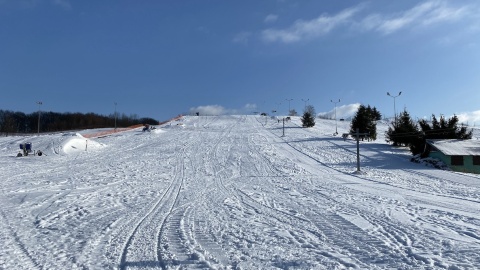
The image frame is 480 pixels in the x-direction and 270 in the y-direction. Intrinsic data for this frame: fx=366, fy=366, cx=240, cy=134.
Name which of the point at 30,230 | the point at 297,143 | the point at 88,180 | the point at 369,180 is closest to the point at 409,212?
the point at 369,180

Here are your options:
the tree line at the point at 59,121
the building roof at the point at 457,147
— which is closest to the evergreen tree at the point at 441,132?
the building roof at the point at 457,147

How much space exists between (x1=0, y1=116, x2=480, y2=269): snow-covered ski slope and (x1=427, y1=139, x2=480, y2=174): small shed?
21.1 ft

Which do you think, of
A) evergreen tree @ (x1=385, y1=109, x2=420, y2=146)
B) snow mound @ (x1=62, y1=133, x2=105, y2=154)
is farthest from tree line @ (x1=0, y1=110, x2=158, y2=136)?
evergreen tree @ (x1=385, y1=109, x2=420, y2=146)

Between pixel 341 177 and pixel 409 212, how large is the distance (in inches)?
390

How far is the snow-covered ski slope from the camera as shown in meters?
6.55

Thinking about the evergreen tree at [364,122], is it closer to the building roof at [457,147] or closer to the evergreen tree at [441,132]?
the evergreen tree at [441,132]

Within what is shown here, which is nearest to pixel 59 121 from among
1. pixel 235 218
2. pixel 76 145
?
pixel 76 145

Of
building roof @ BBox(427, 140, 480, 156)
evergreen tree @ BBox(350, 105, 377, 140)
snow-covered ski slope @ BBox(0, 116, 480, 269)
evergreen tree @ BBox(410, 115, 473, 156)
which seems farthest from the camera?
evergreen tree @ BBox(350, 105, 377, 140)

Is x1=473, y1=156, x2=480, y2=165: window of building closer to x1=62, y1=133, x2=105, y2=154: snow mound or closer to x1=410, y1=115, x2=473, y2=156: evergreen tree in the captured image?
x1=410, y1=115, x2=473, y2=156: evergreen tree

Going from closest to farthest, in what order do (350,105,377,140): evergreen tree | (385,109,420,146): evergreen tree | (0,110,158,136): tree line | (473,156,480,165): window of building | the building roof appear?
the building roof < (473,156,480,165): window of building < (385,109,420,146): evergreen tree < (350,105,377,140): evergreen tree < (0,110,158,136): tree line

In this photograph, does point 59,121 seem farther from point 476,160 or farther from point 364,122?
point 476,160

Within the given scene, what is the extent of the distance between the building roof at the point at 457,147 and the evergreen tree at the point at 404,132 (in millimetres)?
3728

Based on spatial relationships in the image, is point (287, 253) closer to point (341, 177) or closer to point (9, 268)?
point (9, 268)

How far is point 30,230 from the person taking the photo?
8836 mm
